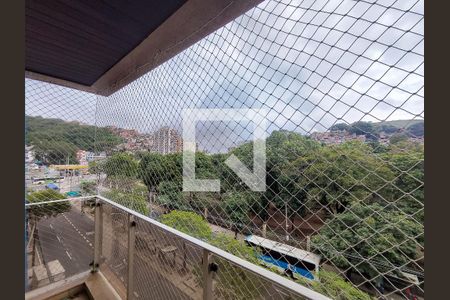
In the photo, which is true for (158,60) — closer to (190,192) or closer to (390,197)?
(190,192)

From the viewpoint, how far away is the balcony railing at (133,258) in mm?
799

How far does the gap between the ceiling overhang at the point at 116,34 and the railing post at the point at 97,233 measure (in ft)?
4.24

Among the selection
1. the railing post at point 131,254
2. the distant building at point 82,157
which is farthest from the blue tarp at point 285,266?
the distant building at point 82,157

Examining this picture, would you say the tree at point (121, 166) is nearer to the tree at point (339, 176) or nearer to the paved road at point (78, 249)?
the paved road at point (78, 249)

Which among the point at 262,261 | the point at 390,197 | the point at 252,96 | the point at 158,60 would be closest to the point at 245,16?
the point at 252,96

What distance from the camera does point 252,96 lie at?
1.26 metres

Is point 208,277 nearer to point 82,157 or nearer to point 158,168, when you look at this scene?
point 158,168

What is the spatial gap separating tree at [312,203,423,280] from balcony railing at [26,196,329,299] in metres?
0.47

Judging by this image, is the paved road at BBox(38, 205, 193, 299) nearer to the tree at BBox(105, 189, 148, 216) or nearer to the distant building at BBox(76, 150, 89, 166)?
the tree at BBox(105, 189, 148, 216)

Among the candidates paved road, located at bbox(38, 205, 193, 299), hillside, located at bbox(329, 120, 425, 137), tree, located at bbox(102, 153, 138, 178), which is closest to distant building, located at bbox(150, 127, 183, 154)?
tree, located at bbox(102, 153, 138, 178)

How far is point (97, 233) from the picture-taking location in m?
1.73

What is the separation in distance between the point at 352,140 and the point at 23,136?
3.67ft

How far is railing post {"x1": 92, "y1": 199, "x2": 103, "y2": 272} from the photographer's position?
5.63 feet

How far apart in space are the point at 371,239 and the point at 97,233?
6.65 ft
